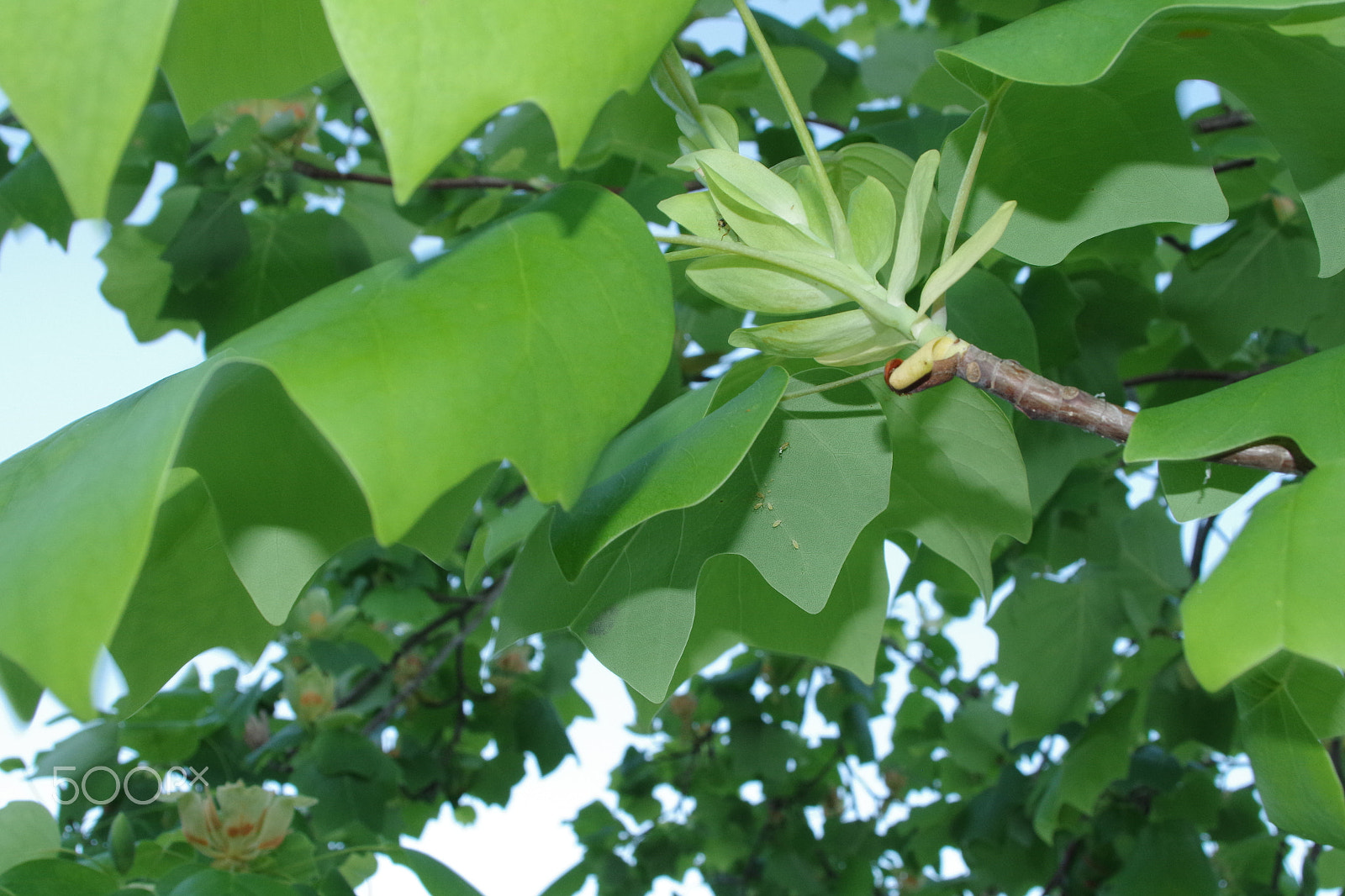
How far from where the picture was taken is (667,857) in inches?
114

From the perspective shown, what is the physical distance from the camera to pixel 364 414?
32cm

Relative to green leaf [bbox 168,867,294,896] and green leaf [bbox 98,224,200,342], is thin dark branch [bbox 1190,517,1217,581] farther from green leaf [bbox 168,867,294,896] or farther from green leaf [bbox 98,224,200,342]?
green leaf [bbox 98,224,200,342]

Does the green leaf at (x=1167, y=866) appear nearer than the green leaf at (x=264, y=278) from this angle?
No

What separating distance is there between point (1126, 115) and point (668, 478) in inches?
13.7

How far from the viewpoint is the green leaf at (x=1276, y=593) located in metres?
0.33

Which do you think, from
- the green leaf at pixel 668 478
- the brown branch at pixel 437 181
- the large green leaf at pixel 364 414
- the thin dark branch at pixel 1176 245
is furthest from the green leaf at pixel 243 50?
the thin dark branch at pixel 1176 245

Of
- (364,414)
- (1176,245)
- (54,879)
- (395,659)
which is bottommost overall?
(395,659)

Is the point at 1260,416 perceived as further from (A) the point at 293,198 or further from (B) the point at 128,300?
(B) the point at 128,300

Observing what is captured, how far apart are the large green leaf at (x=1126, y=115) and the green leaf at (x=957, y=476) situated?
0.11m

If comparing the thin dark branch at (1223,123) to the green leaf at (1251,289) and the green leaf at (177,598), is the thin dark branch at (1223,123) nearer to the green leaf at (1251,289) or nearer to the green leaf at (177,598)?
the green leaf at (1251,289)

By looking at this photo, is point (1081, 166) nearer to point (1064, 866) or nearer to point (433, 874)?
point (433, 874)

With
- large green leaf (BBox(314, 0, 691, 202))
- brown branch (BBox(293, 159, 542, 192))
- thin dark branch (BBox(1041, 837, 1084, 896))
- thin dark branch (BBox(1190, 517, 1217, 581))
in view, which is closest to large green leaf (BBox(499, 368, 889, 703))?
large green leaf (BBox(314, 0, 691, 202))

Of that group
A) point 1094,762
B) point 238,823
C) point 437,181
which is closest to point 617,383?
point 238,823

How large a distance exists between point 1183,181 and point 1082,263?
85 centimetres
